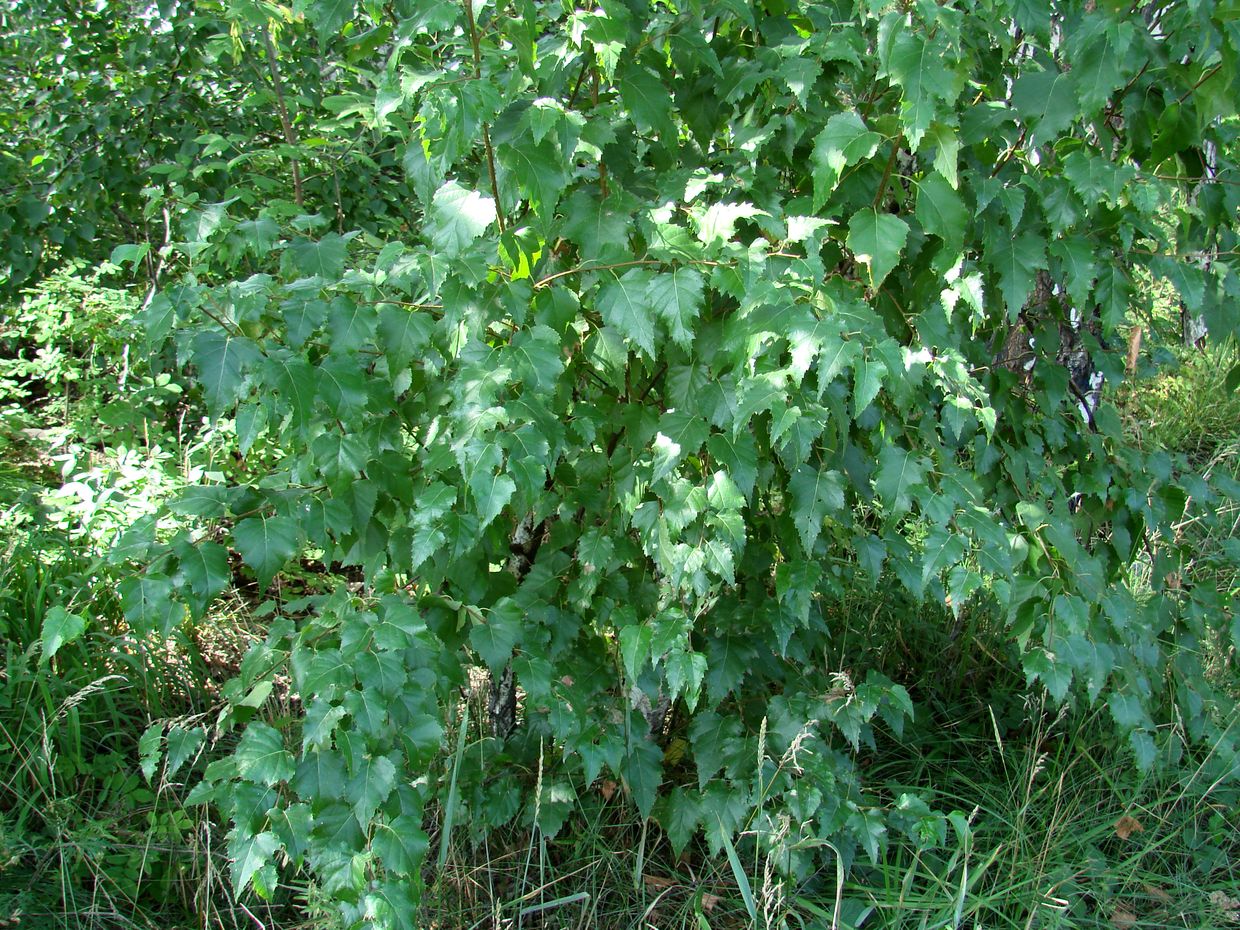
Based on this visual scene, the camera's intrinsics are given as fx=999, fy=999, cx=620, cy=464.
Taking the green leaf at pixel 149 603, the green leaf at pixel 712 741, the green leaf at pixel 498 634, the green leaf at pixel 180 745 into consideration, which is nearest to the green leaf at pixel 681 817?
the green leaf at pixel 712 741

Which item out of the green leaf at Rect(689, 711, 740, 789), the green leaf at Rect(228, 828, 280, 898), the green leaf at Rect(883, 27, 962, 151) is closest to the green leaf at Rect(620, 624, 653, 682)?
the green leaf at Rect(689, 711, 740, 789)

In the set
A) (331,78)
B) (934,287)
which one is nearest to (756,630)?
(934,287)

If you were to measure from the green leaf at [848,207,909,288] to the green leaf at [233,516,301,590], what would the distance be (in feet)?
3.69

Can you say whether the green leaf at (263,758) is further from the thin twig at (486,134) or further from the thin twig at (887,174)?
the thin twig at (887,174)

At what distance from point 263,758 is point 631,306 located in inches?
37.9

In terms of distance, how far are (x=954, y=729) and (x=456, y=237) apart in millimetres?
2227

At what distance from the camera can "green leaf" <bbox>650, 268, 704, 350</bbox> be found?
167 cm

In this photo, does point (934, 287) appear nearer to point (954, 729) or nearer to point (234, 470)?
point (954, 729)

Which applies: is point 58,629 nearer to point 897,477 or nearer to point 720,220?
point 720,220

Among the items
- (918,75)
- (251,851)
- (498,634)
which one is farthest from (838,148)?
(251,851)

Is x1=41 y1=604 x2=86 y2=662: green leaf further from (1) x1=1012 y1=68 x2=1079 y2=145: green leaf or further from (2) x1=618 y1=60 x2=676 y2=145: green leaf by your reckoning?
(1) x1=1012 y1=68 x2=1079 y2=145: green leaf

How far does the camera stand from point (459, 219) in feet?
5.81

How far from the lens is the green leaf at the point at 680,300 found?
167 cm

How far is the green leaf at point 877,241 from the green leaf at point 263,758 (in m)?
1.30
